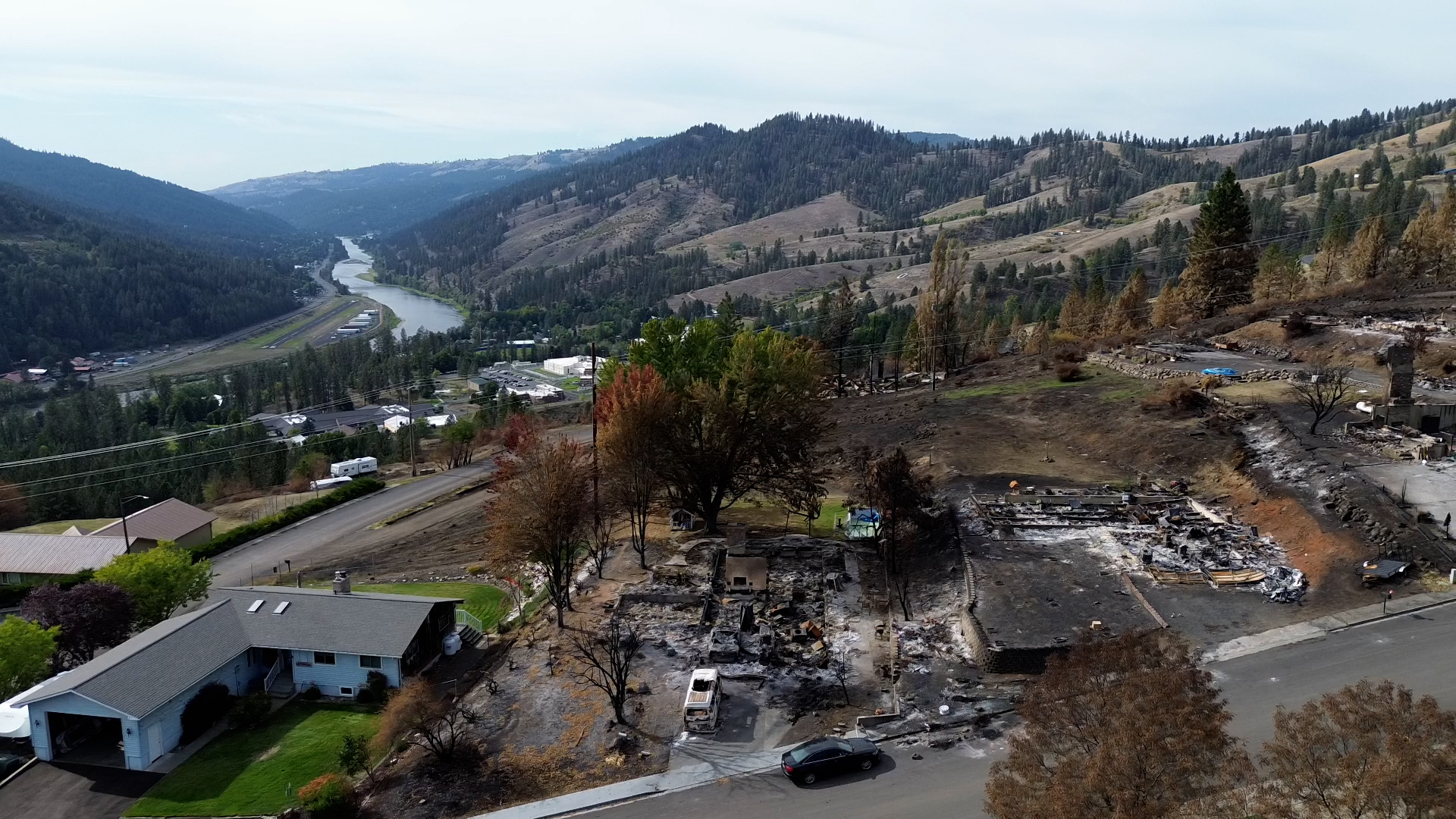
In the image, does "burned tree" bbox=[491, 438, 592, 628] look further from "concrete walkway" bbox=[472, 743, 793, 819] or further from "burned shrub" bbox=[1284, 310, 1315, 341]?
"burned shrub" bbox=[1284, 310, 1315, 341]

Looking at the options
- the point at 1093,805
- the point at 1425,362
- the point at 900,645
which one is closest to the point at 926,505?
the point at 900,645

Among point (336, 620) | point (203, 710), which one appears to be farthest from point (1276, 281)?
point (203, 710)

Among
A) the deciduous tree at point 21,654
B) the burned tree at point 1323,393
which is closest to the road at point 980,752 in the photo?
the burned tree at point 1323,393

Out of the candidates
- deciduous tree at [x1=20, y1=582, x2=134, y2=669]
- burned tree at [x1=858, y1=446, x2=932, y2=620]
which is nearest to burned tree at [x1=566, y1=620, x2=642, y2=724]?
burned tree at [x1=858, y1=446, x2=932, y2=620]

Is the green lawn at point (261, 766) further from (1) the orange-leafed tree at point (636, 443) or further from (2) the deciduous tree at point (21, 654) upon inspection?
(1) the orange-leafed tree at point (636, 443)

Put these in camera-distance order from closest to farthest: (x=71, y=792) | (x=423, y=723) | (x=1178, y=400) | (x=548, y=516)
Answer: (x=423, y=723)
(x=71, y=792)
(x=548, y=516)
(x=1178, y=400)

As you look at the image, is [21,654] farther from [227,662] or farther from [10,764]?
[227,662]

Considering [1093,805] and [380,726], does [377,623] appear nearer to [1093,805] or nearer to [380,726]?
[380,726]
